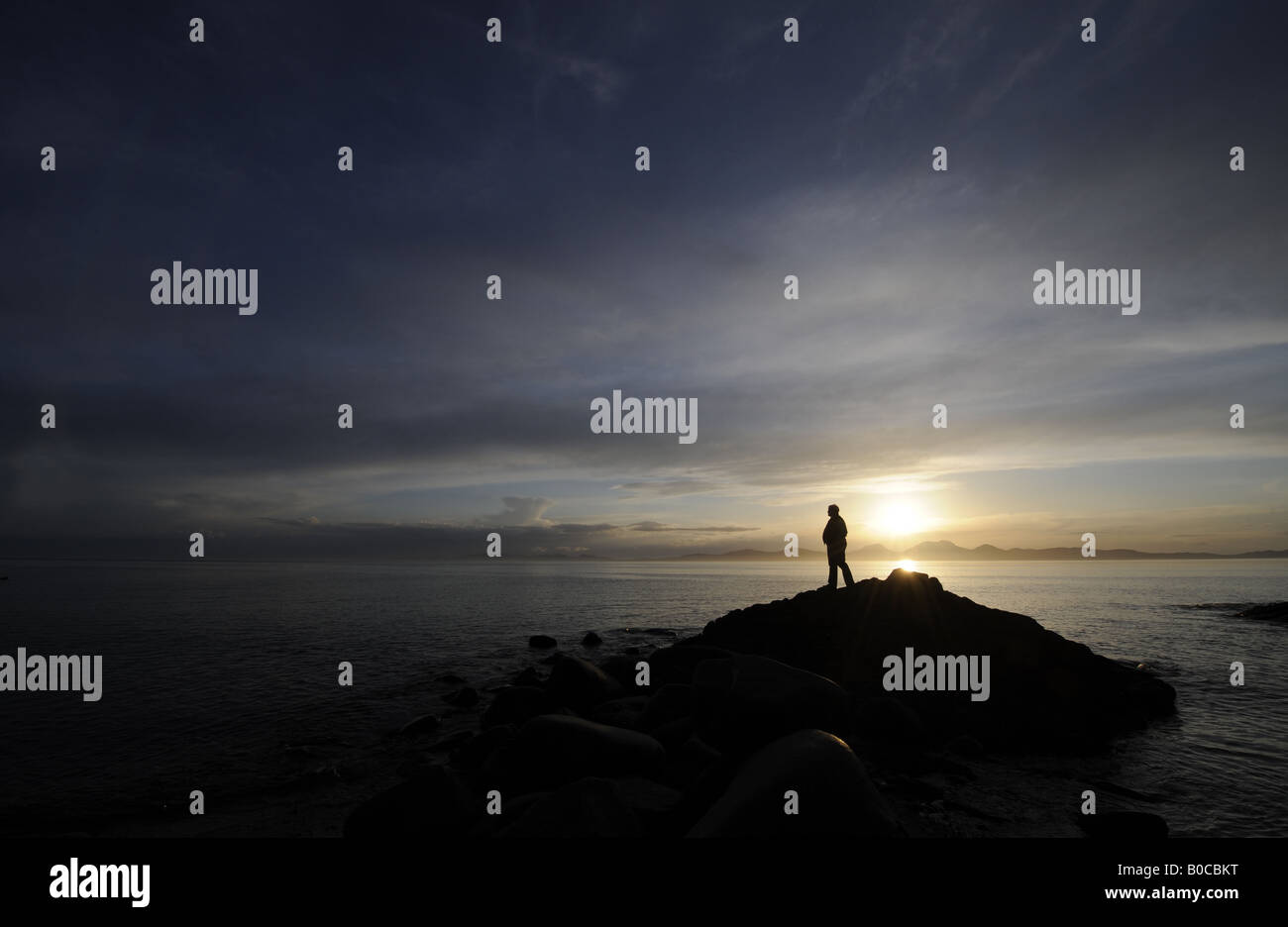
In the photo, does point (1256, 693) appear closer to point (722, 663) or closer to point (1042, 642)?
point (1042, 642)

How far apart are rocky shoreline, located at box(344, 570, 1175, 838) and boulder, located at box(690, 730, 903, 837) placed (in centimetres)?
2

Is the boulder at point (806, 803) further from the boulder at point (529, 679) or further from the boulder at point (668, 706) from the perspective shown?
the boulder at point (529, 679)

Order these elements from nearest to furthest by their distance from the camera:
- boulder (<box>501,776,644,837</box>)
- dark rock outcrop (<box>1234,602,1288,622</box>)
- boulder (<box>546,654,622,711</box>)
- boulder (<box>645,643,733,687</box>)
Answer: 1. boulder (<box>501,776,644,837</box>)
2. boulder (<box>546,654,622,711</box>)
3. boulder (<box>645,643,733,687</box>)
4. dark rock outcrop (<box>1234,602,1288,622</box>)

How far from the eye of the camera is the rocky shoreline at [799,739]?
7180 mm

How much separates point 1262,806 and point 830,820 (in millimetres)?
8963

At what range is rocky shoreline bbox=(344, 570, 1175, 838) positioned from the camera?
718cm

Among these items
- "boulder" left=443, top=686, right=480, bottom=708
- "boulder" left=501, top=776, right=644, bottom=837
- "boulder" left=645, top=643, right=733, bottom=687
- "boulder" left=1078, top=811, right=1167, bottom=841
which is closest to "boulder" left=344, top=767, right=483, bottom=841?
"boulder" left=501, top=776, right=644, bottom=837

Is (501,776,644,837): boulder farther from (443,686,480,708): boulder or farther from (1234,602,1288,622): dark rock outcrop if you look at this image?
(1234,602,1288,622): dark rock outcrop

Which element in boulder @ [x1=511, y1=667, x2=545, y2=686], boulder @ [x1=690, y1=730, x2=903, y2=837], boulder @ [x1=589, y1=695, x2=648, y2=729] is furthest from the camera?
boulder @ [x1=511, y1=667, x2=545, y2=686]

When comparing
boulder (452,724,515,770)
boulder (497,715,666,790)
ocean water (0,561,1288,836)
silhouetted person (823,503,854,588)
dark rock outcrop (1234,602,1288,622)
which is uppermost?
silhouetted person (823,503,854,588)

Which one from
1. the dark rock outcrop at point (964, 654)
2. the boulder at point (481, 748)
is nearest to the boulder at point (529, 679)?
the boulder at point (481, 748)

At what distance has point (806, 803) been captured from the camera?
22.3ft

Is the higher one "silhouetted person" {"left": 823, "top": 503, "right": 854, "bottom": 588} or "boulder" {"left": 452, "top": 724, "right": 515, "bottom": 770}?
"silhouetted person" {"left": 823, "top": 503, "right": 854, "bottom": 588}
